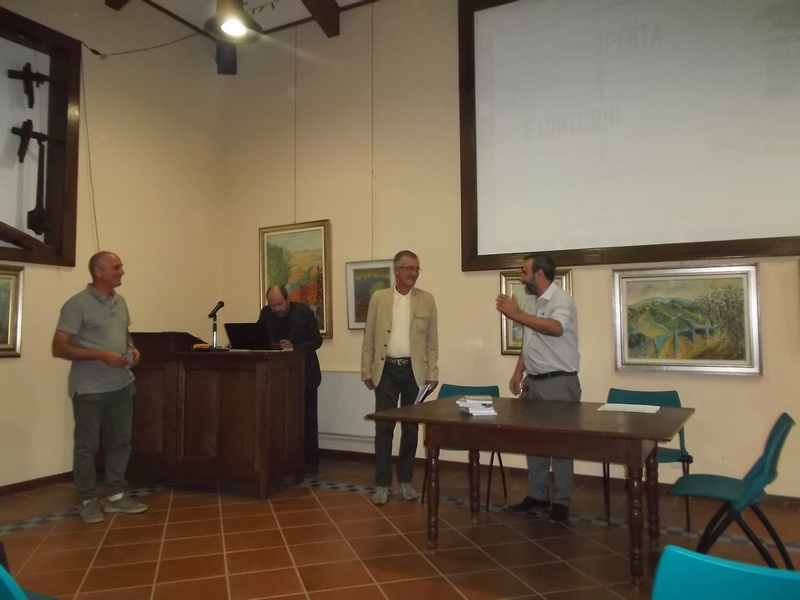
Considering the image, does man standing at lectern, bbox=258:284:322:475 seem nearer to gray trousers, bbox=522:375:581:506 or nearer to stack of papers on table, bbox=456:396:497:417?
gray trousers, bbox=522:375:581:506

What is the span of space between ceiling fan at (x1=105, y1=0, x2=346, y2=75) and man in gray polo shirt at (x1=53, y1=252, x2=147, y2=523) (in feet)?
6.31

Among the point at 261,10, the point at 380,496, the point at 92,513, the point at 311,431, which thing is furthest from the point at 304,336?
the point at 261,10

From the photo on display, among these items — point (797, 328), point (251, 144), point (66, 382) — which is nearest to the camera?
point (797, 328)

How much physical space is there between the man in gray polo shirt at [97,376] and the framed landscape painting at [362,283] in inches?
84.7

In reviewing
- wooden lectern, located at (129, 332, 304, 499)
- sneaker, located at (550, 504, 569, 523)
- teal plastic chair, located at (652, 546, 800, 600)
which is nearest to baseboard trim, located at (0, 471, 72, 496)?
wooden lectern, located at (129, 332, 304, 499)

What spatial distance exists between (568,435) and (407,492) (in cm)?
175

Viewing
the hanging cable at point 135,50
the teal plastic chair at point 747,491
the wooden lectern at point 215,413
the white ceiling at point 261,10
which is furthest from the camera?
the white ceiling at point 261,10

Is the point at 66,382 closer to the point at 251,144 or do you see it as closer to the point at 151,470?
the point at 151,470

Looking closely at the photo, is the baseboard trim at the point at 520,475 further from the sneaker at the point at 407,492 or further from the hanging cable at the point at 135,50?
the hanging cable at the point at 135,50

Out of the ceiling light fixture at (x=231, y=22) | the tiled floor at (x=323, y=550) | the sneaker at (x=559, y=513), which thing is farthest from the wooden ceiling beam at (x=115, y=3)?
the sneaker at (x=559, y=513)

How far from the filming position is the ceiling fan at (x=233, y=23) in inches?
169

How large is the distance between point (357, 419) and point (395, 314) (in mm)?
1576

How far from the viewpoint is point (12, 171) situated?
451cm

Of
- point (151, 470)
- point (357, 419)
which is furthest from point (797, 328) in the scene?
point (151, 470)
